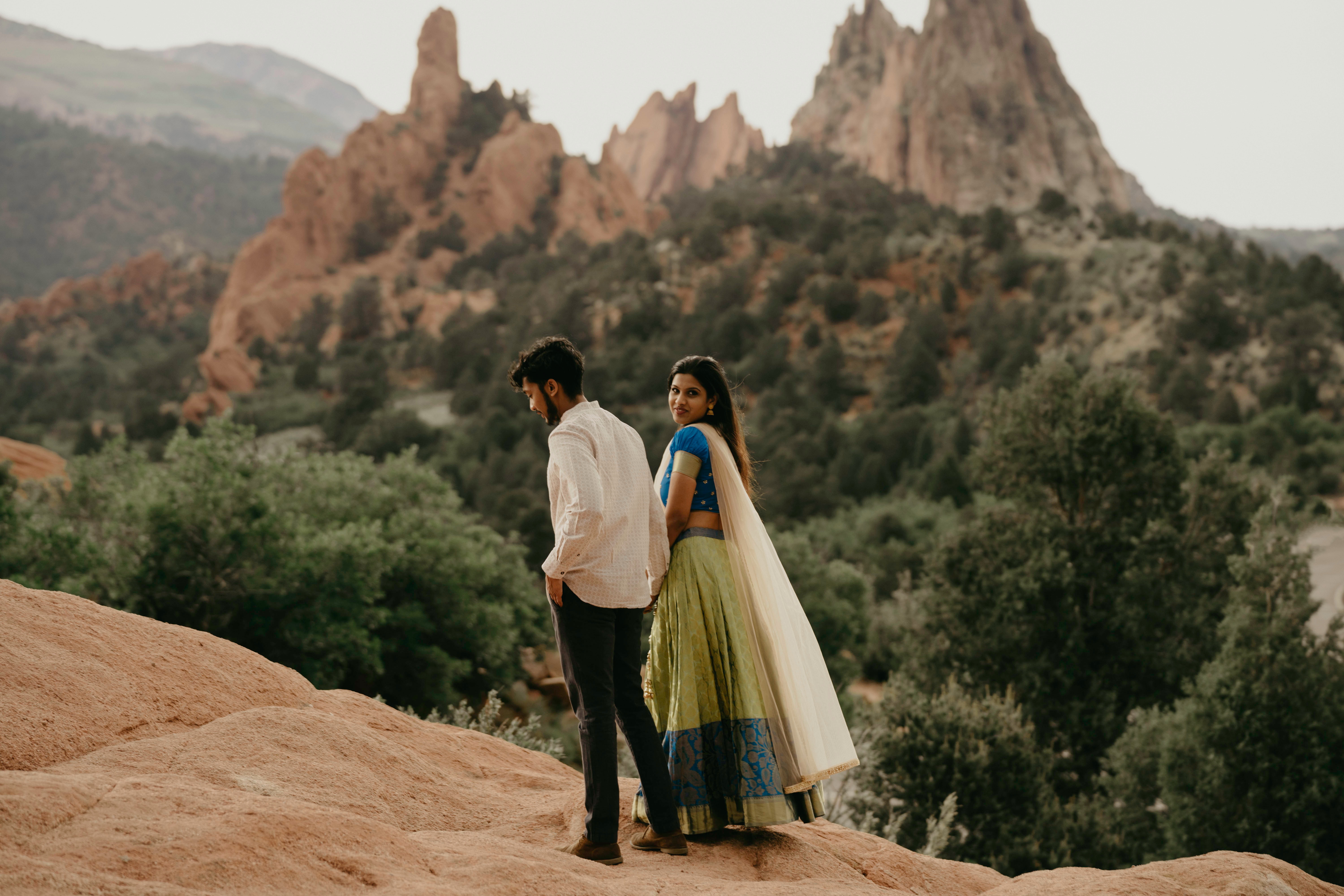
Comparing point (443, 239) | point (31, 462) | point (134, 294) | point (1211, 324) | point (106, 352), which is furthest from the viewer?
point (134, 294)

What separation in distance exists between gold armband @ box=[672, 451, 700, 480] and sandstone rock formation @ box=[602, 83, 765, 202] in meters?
117

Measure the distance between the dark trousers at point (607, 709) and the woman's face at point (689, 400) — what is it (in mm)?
920

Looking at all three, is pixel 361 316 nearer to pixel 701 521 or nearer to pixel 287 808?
pixel 701 521

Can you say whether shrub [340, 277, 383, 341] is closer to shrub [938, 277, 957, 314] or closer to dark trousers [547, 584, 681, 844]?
shrub [938, 277, 957, 314]

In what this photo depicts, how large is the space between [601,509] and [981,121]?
92.7 m

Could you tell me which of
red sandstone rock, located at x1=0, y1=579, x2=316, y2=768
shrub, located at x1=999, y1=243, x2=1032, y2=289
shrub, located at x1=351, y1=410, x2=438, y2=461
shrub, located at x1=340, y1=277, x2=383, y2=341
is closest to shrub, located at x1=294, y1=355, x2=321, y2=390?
shrub, located at x1=340, y1=277, x2=383, y2=341

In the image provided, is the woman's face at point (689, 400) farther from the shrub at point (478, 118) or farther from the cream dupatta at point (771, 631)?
the shrub at point (478, 118)

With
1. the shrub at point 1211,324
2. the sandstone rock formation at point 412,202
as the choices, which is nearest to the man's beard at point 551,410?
the shrub at point 1211,324

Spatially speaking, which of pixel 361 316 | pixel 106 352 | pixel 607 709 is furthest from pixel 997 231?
pixel 106 352

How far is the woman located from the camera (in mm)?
3977

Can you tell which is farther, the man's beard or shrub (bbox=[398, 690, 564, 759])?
shrub (bbox=[398, 690, 564, 759])

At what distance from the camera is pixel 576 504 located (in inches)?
141

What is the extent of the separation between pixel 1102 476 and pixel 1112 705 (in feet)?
13.1

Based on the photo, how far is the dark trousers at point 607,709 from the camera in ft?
12.0
